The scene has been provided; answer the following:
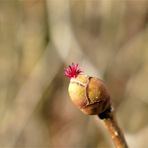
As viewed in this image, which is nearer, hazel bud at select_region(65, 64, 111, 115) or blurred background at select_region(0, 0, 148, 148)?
hazel bud at select_region(65, 64, 111, 115)

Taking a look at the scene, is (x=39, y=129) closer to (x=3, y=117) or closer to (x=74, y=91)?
(x=3, y=117)

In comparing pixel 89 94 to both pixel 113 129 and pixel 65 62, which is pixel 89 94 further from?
pixel 65 62

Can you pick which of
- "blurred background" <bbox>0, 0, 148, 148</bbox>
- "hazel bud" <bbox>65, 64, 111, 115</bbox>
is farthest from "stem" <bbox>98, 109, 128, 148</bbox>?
"blurred background" <bbox>0, 0, 148, 148</bbox>

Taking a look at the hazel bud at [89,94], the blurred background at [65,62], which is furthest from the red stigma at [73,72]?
the blurred background at [65,62]

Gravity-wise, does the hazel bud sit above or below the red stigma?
below

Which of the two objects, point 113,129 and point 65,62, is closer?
point 113,129

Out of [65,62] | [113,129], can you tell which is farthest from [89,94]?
[65,62]

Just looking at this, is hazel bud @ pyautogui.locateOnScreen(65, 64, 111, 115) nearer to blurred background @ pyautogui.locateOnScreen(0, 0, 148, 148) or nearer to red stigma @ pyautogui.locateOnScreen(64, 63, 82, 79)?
red stigma @ pyautogui.locateOnScreen(64, 63, 82, 79)

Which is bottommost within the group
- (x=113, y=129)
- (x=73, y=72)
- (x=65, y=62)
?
(x=113, y=129)
